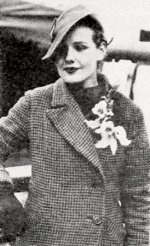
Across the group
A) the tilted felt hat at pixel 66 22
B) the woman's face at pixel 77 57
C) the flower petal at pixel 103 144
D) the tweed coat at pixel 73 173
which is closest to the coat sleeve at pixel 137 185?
the tweed coat at pixel 73 173

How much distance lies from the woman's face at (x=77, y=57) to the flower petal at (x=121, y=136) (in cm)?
27

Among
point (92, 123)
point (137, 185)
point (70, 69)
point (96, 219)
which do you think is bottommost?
point (96, 219)

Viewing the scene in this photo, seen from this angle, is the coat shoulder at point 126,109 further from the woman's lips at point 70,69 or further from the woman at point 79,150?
the woman's lips at point 70,69

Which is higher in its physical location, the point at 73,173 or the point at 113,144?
the point at 113,144

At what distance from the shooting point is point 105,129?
2129 mm

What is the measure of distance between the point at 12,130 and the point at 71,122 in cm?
28

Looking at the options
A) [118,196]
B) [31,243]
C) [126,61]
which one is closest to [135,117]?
[118,196]

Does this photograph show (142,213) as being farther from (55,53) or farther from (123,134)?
(55,53)

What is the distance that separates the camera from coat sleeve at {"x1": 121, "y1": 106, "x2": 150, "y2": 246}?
2.14 metres

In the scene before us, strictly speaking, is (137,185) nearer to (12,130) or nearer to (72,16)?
(12,130)

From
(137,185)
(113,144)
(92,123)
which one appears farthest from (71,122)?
(137,185)

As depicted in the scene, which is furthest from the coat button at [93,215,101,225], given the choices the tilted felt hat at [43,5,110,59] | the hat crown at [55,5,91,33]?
the hat crown at [55,5,91,33]

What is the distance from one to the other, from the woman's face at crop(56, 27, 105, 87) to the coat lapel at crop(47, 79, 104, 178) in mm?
104

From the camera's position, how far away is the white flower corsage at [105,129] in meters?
2.10
